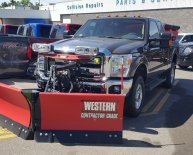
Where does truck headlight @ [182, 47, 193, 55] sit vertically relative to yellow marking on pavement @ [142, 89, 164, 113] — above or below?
above

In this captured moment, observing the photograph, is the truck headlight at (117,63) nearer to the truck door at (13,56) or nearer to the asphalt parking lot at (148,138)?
the asphalt parking lot at (148,138)

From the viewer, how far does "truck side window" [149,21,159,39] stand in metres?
7.74

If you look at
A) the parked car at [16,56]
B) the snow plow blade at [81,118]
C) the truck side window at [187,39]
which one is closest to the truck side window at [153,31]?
the parked car at [16,56]

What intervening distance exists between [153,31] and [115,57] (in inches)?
87.5

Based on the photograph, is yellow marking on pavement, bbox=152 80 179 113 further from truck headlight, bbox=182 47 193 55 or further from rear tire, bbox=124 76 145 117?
truck headlight, bbox=182 47 193 55

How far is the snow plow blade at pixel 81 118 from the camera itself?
16.9 feet

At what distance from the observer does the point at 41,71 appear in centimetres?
683

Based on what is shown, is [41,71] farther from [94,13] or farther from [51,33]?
[94,13]

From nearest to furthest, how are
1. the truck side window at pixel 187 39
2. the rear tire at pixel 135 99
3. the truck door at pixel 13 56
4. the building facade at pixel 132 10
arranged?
the rear tire at pixel 135 99 → the truck door at pixel 13 56 → the truck side window at pixel 187 39 → the building facade at pixel 132 10

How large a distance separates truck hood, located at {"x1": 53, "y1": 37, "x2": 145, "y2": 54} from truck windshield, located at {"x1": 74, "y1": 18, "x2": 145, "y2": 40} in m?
0.34

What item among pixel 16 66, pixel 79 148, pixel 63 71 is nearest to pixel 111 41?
pixel 63 71

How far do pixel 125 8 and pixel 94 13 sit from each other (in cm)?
551

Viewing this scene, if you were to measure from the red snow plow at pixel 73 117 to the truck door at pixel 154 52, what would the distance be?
2.43 m

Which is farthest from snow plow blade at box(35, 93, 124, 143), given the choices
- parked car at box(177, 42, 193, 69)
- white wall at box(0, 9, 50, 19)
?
white wall at box(0, 9, 50, 19)
